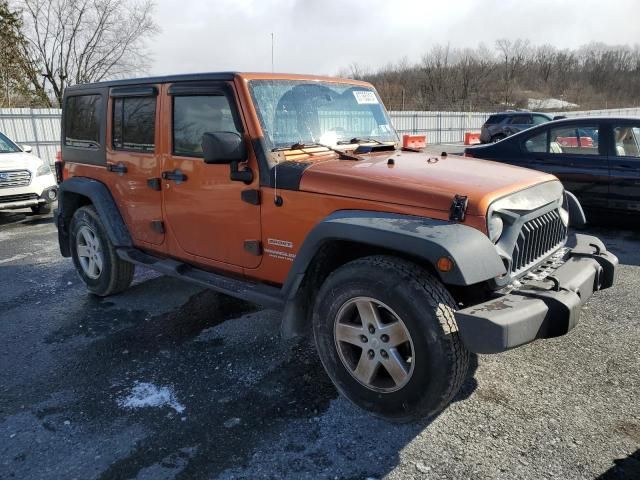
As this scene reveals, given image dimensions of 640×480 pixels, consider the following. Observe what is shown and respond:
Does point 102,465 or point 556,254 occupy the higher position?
point 556,254

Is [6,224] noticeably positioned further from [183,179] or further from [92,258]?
[183,179]

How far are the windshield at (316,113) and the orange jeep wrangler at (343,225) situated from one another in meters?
0.01

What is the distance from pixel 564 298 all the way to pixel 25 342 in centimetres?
390

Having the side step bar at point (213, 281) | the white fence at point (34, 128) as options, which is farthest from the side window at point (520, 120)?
the side step bar at point (213, 281)

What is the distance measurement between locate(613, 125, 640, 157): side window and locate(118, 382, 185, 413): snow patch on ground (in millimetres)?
6169

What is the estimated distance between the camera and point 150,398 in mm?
3178

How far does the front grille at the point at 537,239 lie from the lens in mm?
2880

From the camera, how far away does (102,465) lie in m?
2.55

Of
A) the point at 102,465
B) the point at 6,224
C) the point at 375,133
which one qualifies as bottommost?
the point at 102,465

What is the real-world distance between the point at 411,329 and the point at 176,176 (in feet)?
Answer: 7.23

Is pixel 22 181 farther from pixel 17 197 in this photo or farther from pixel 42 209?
pixel 42 209

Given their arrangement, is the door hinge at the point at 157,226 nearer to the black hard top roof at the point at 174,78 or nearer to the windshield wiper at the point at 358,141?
the black hard top roof at the point at 174,78

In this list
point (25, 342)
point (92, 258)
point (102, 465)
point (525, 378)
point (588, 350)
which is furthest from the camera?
point (92, 258)

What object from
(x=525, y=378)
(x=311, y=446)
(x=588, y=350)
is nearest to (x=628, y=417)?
(x=525, y=378)
